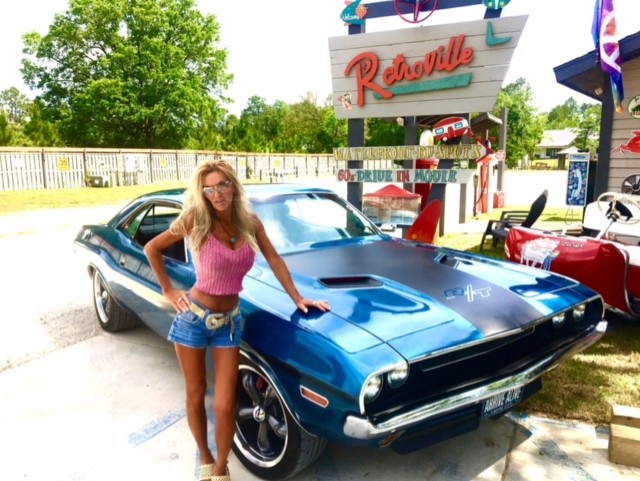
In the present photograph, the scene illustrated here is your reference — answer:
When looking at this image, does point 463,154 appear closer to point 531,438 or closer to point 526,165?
point 531,438

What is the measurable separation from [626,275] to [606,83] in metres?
4.67

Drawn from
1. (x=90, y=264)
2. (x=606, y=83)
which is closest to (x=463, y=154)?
(x=606, y=83)

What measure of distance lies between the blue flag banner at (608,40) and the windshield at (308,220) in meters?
5.03

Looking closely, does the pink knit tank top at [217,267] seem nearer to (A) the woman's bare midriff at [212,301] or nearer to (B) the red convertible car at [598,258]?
(A) the woman's bare midriff at [212,301]

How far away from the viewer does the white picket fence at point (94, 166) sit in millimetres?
21469

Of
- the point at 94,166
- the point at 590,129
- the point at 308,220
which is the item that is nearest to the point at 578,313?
the point at 308,220

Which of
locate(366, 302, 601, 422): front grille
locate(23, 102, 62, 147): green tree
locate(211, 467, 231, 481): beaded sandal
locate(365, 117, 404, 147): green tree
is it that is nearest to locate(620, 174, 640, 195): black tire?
locate(366, 302, 601, 422): front grille

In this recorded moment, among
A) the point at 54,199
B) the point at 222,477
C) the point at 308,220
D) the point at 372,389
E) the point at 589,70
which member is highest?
the point at 589,70

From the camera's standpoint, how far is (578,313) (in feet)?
10.6

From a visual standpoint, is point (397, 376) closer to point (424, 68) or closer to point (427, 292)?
point (427, 292)

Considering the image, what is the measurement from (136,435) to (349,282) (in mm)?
1670

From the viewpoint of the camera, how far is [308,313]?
2572 millimetres

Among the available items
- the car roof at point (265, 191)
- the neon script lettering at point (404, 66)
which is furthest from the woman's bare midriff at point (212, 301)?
the neon script lettering at point (404, 66)

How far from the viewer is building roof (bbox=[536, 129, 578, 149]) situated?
9376 cm
